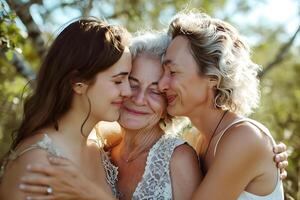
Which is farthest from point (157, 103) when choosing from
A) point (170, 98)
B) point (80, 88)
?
point (80, 88)

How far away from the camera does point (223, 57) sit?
4.09 metres

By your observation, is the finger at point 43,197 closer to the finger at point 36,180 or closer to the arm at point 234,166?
the finger at point 36,180

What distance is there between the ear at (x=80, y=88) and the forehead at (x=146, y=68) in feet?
1.46

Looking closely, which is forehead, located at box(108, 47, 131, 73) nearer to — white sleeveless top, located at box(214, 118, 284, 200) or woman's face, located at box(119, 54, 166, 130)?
woman's face, located at box(119, 54, 166, 130)

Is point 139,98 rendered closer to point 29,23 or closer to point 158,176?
point 158,176

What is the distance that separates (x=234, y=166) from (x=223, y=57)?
719 mm

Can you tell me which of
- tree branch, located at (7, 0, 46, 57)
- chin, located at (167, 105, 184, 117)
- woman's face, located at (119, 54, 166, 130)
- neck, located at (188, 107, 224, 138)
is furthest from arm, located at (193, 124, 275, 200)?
tree branch, located at (7, 0, 46, 57)

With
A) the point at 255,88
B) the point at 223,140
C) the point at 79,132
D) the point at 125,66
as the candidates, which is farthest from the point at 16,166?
the point at 255,88

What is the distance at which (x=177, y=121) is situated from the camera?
14.8 ft

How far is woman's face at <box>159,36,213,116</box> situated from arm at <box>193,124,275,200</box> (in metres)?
0.42

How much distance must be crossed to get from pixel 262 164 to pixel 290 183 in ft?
8.20

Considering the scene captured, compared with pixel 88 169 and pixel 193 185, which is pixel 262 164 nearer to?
pixel 193 185

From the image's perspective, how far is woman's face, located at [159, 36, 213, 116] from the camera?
13.6 ft

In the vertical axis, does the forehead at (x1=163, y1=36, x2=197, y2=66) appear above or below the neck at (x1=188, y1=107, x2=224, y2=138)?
above
